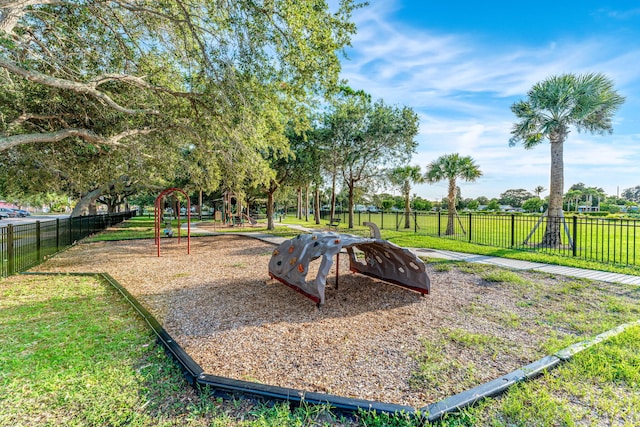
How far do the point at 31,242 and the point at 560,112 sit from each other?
16911mm

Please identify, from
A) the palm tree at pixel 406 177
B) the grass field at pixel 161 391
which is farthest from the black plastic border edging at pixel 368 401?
the palm tree at pixel 406 177

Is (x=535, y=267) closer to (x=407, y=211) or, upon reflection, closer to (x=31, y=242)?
Answer: (x=407, y=211)

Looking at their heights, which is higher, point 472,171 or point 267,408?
point 472,171

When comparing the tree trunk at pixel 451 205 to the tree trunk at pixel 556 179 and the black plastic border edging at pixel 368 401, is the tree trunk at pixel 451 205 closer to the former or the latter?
the tree trunk at pixel 556 179

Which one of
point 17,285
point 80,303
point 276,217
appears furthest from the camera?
point 276,217

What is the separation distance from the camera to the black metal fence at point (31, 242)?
6.80 meters

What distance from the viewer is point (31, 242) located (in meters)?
8.13

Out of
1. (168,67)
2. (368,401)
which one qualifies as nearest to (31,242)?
(168,67)

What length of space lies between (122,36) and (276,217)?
Answer: 1102 inches

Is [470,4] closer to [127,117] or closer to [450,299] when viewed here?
[450,299]

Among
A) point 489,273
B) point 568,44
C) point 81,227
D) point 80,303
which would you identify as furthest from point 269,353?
point 81,227

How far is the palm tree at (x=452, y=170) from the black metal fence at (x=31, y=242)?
1682cm

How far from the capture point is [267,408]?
2373mm

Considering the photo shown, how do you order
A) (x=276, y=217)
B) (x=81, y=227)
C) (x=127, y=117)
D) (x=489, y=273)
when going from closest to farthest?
(x=489, y=273), (x=127, y=117), (x=81, y=227), (x=276, y=217)
